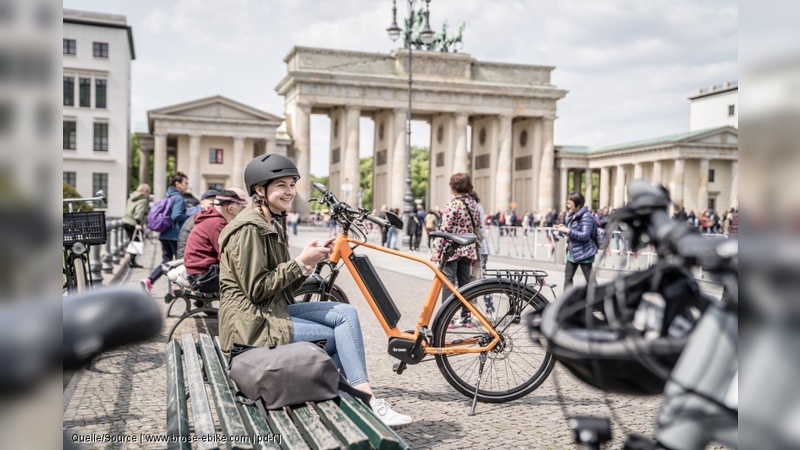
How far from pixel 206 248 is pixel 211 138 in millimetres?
55294

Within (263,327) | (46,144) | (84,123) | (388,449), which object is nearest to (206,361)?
(263,327)

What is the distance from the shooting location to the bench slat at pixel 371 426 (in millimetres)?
2469

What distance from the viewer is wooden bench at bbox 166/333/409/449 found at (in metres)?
2.48

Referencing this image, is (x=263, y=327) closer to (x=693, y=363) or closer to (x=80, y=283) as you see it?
(x=693, y=363)

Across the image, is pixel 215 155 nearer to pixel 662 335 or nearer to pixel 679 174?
pixel 679 174

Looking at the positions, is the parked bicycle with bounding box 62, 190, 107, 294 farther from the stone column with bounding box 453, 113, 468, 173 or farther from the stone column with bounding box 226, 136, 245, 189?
the stone column with bounding box 453, 113, 468, 173

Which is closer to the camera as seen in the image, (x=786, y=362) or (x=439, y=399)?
(x=786, y=362)

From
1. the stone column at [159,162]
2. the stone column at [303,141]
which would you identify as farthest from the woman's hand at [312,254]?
the stone column at [159,162]

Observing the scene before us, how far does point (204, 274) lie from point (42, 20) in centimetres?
633

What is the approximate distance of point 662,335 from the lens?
1.42m

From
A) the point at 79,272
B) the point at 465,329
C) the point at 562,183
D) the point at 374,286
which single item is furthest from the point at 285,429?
the point at 562,183

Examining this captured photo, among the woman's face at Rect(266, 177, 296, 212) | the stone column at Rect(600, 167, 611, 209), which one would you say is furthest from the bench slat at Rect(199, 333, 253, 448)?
the stone column at Rect(600, 167, 611, 209)

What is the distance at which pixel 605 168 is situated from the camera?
→ 238 feet

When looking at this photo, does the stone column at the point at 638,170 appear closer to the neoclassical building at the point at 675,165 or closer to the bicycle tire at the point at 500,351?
the neoclassical building at the point at 675,165
